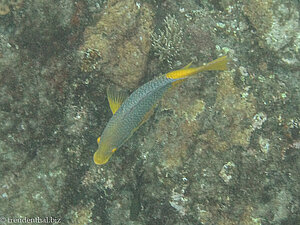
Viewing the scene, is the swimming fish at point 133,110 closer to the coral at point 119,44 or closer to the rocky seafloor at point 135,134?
the rocky seafloor at point 135,134

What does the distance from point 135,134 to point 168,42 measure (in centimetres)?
150

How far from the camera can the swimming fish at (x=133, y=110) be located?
10.2ft

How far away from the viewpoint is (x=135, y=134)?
3969mm

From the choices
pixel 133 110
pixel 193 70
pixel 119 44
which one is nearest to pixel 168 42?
pixel 119 44

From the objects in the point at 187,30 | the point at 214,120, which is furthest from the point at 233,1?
the point at 214,120

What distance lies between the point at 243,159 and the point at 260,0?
2.77m

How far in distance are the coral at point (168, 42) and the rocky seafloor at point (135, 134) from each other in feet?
0.07

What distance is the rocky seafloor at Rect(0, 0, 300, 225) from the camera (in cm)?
364

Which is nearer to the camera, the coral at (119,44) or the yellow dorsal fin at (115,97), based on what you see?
the yellow dorsal fin at (115,97)

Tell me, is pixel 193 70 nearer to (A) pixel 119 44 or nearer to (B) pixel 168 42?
(B) pixel 168 42

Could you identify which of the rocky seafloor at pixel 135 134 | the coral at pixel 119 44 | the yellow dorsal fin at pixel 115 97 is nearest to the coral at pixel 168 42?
the rocky seafloor at pixel 135 134

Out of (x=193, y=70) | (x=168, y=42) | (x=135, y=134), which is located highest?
(x=193, y=70)

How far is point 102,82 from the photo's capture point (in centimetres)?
398

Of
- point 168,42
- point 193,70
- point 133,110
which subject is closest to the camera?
point 193,70
